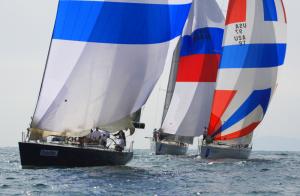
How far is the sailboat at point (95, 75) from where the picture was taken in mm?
32312

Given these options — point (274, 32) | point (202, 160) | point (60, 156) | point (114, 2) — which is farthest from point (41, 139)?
point (274, 32)

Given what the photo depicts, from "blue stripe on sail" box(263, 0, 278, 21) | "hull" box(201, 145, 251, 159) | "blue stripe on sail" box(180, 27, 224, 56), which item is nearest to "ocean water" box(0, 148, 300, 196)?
A: "hull" box(201, 145, 251, 159)

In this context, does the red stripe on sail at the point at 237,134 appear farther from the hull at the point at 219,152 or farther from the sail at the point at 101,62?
the sail at the point at 101,62


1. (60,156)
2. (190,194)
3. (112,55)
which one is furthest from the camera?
(112,55)

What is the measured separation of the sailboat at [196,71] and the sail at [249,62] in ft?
19.2

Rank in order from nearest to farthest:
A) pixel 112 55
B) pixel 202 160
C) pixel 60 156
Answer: pixel 60 156
pixel 112 55
pixel 202 160

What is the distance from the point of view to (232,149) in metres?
48.0

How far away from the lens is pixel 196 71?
178 ft

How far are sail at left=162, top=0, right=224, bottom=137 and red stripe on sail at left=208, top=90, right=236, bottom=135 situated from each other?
563 cm

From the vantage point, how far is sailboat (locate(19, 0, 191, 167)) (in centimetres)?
3231

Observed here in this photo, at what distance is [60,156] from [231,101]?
1854cm

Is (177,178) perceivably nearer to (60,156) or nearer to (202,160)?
(60,156)

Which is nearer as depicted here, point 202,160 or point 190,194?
point 190,194

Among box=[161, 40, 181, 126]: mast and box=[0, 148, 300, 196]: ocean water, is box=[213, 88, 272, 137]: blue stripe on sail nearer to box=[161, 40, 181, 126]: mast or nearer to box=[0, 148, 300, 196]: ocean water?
box=[161, 40, 181, 126]: mast
